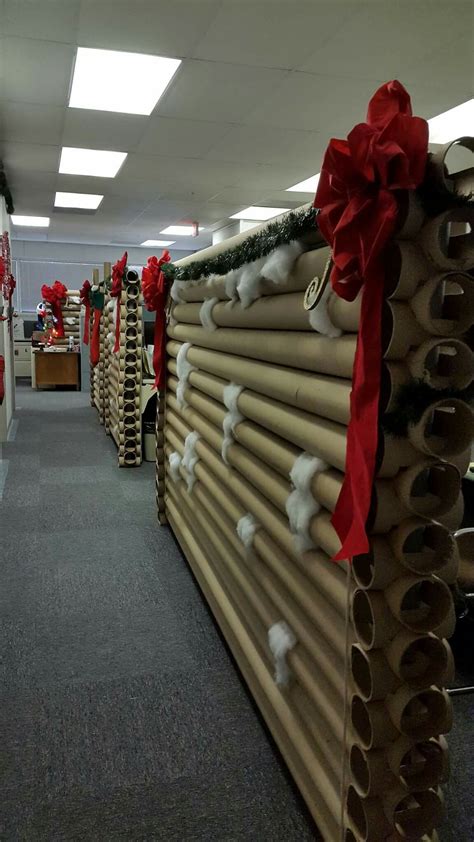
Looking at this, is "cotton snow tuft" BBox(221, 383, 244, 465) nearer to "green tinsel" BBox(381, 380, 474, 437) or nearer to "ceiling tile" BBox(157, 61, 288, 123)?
"green tinsel" BBox(381, 380, 474, 437)

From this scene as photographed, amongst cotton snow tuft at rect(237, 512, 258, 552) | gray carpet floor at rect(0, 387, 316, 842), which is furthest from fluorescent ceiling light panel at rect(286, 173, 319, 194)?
cotton snow tuft at rect(237, 512, 258, 552)

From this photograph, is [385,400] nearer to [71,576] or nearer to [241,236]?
[241,236]

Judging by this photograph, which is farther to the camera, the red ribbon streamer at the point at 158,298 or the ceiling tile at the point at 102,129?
the ceiling tile at the point at 102,129

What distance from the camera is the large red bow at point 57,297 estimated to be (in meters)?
12.3

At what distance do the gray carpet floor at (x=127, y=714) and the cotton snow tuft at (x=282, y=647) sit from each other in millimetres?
340

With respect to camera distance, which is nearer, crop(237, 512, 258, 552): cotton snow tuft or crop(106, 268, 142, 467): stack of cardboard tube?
crop(237, 512, 258, 552): cotton snow tuft

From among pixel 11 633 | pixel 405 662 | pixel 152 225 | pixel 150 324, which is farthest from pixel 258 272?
pixel 152 225

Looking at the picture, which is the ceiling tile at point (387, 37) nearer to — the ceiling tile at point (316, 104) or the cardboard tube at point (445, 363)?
the ceiling tile at point (316, 104)

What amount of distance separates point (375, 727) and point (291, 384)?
3.08 feet

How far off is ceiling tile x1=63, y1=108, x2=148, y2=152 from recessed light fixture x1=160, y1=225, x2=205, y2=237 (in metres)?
5.31

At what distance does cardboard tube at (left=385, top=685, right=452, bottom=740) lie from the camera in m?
1.42

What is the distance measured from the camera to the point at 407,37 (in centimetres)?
397

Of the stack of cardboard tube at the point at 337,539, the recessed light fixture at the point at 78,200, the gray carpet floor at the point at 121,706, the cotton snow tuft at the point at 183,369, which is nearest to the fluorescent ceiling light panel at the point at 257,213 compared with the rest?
the recessed light fixture at the point at 78,200

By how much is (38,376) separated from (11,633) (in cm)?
996
